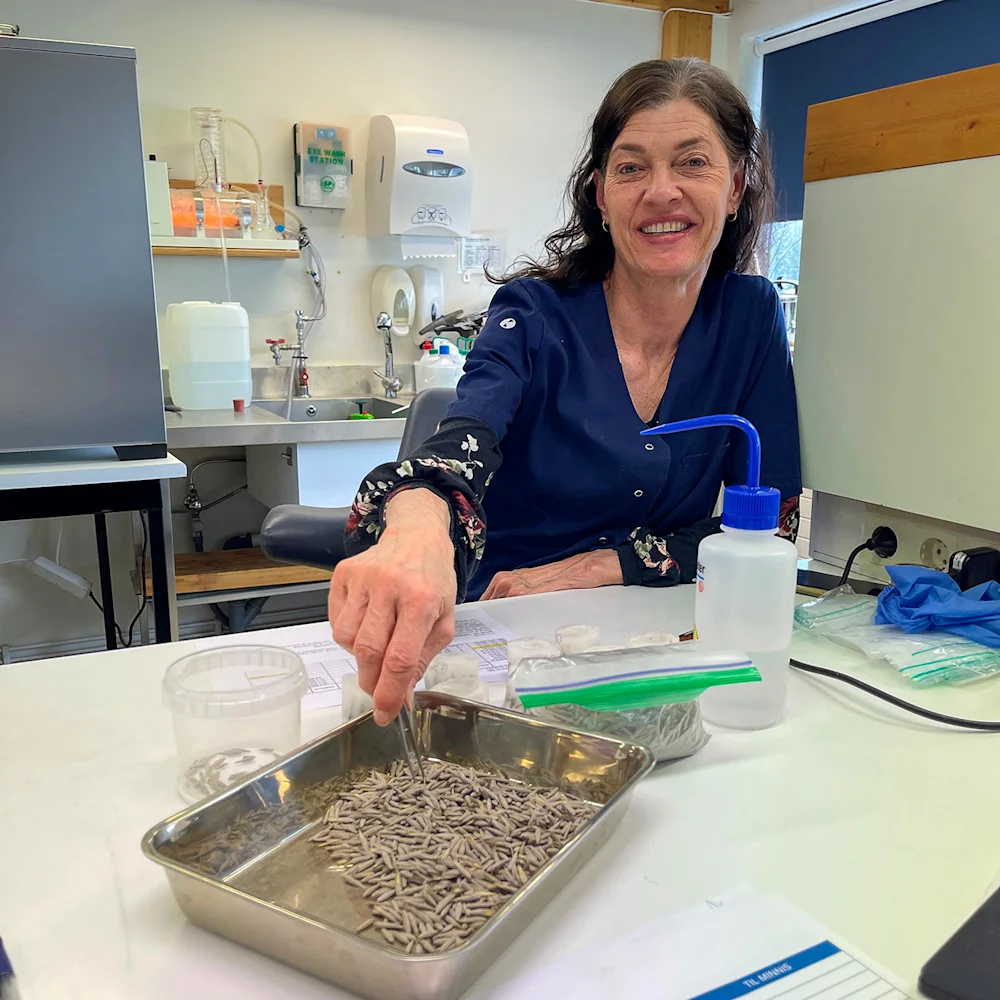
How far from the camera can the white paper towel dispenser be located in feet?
9.56

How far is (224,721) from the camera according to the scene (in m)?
0.75

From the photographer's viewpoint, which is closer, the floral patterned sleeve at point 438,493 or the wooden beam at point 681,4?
the floral patterned sleeve at point 438,493

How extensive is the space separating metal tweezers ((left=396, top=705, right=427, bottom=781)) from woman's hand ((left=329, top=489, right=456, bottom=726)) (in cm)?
3

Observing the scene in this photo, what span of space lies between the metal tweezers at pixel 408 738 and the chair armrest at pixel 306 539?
0.99 meters

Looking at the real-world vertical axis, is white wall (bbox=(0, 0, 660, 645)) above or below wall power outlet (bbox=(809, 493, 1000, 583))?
above

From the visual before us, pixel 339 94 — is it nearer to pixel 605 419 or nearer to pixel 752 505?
pixel 605 419

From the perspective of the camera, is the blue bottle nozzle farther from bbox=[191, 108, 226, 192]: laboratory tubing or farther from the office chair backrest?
bbox=[191, 108, 226, 192]: laboratory tubing

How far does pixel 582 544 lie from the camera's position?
1435 millimetres

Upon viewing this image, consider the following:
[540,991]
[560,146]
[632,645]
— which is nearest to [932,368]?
[632,645]

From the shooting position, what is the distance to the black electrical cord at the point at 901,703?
2.77 ft

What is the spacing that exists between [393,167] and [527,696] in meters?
2.54

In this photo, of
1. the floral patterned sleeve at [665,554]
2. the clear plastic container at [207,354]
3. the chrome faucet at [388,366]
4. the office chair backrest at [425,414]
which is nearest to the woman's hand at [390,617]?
the floral patterned sleeve at [665,554]

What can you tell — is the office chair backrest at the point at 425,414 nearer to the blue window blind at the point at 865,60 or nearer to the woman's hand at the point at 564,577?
the woman's hand at the point at 564,577

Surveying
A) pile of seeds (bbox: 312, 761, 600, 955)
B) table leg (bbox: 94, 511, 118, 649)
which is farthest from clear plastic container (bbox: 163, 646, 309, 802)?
table leg (bbox: 94, 511, 118, 649)
